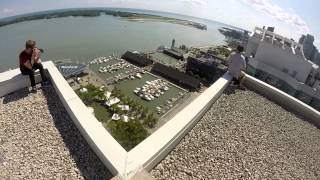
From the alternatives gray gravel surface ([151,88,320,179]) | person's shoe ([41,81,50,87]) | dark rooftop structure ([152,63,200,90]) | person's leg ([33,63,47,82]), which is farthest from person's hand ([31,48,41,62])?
dark rooftop structure ([152,63,200,90])

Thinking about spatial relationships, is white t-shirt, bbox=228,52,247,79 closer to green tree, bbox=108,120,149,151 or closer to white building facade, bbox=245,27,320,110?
green tree, bbox=108,120,149,151

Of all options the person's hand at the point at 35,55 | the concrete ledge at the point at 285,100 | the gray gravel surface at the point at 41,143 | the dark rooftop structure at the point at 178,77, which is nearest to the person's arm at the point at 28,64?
the person's hand at the point at 35,55

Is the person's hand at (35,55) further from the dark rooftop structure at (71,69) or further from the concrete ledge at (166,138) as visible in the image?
the dark rooftop structure at (71,69)

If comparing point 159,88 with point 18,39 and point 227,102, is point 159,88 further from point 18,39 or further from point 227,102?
point 18,39

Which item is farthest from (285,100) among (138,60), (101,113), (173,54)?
(173,54)

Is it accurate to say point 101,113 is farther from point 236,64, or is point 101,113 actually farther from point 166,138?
point 166,138
